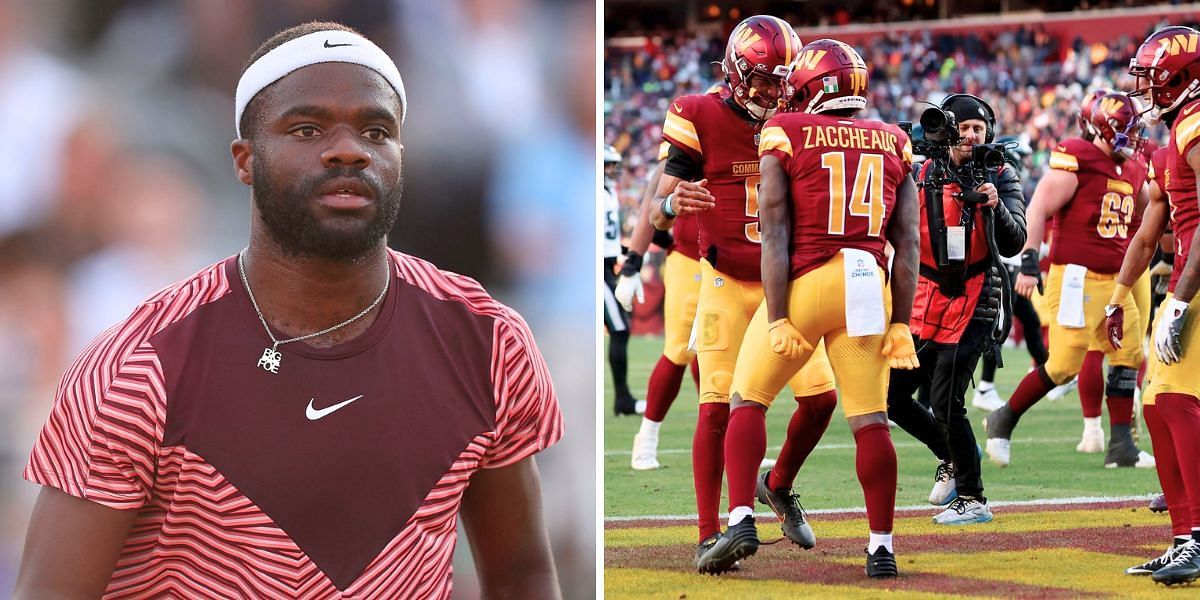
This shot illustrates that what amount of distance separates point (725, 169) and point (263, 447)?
331 centimetres

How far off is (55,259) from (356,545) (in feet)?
6.74

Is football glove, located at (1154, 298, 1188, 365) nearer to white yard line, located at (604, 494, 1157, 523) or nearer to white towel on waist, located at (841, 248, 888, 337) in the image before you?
white towel on waist, located at (841, 248, 888, 337)

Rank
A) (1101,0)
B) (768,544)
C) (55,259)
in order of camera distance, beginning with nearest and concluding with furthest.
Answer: (55,259) → (768,544) → (1101,0)

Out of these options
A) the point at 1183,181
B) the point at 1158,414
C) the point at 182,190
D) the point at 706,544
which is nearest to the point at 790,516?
the point at 706,544

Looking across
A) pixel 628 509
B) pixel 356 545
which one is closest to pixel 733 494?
pixel 628 509

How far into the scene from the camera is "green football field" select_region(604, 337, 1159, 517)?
6.88 metres

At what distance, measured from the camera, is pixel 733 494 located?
196 inches

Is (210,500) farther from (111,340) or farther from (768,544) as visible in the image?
(768,544)

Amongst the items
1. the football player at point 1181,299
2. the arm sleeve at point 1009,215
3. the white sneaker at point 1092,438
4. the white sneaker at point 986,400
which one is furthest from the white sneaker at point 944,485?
the white sneaker at point 986,400

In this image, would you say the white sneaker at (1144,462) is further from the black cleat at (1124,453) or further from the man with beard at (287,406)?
the man with beard at (287,406)

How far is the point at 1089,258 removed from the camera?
25.7 ft

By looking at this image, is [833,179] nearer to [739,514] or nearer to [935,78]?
[739,514]

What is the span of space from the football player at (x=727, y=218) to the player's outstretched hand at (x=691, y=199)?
0.21 metres

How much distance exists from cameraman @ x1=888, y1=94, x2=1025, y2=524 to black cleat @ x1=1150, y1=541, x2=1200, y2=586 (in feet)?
4.43
